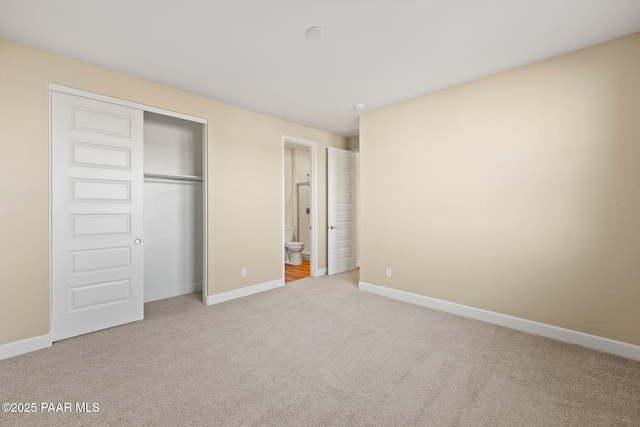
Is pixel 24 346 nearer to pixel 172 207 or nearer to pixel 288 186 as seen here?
pixel 172 207

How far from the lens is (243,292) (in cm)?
399

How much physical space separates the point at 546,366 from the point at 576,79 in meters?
2.53

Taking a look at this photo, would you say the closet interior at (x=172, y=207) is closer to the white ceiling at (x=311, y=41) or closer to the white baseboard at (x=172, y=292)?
the white baseboard at (x=172, y=292)

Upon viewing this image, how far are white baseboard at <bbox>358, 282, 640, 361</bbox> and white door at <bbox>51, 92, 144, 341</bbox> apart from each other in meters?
3.29

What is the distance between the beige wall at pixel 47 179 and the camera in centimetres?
237

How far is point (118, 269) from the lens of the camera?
298 centimetres

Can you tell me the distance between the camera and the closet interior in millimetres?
3857

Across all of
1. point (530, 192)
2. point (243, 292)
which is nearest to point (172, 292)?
point (243, 292)

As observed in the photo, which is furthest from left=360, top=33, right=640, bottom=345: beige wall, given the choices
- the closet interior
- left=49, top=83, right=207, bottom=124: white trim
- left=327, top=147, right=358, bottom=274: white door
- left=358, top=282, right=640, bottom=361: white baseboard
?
the closet interior

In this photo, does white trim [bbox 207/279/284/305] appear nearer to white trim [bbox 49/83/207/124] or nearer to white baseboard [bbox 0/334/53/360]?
white baseboard [bbox 0/334/53/360]

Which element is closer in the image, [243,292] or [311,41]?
[311,41]

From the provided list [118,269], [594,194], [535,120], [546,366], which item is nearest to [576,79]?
[535,120]

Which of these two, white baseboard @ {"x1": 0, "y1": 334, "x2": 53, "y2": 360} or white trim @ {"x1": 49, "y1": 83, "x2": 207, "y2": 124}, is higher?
white trim @ {"x1": 49, "y1": 83, "x2": 207, "y2": 124}

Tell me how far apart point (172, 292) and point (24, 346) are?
1678mm
